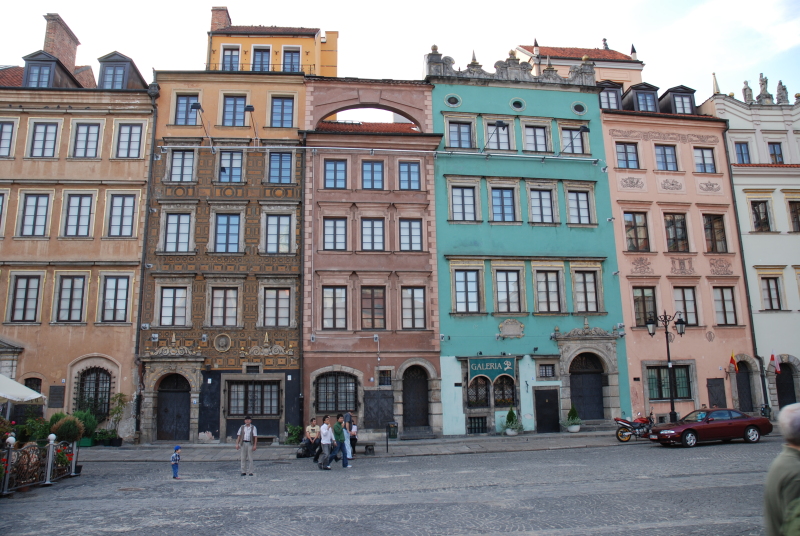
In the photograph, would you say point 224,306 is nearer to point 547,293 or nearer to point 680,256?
point 547,293

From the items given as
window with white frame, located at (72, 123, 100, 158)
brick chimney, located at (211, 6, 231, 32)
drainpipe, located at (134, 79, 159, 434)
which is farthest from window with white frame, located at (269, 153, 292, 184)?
Answer: brick chimney, located at (211, 6, 231, 32)

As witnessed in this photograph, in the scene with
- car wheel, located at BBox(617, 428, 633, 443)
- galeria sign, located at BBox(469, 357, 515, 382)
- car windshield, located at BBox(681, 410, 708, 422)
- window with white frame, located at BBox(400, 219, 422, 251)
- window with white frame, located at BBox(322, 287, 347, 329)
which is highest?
window with white frame, located at BBox(400, 219, 422, 251)

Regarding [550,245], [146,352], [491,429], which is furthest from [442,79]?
[146,352]

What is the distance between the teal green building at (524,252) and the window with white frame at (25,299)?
18300 millimetres

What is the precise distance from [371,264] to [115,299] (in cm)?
1166

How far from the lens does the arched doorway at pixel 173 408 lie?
2553cm

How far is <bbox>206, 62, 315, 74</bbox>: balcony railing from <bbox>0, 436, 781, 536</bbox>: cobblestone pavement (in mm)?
20840

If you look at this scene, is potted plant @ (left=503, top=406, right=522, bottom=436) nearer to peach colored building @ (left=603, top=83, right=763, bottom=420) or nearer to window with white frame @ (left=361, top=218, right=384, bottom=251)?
peach colored building @ (left=603, top=83, right=763, bottom=420)

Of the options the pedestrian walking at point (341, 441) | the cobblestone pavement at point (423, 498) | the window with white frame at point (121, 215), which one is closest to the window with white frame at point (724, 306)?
the cobblestone pavement at point (423, 498)

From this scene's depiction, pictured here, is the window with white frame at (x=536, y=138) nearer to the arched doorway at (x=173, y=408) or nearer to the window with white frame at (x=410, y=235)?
the window with white frame at (x=410, y=235)

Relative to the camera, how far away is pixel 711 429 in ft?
67.9

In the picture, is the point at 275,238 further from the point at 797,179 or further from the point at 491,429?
the point at 797,179

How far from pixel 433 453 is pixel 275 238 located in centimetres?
1240

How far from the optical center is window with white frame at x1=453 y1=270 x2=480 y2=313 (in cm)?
2766
